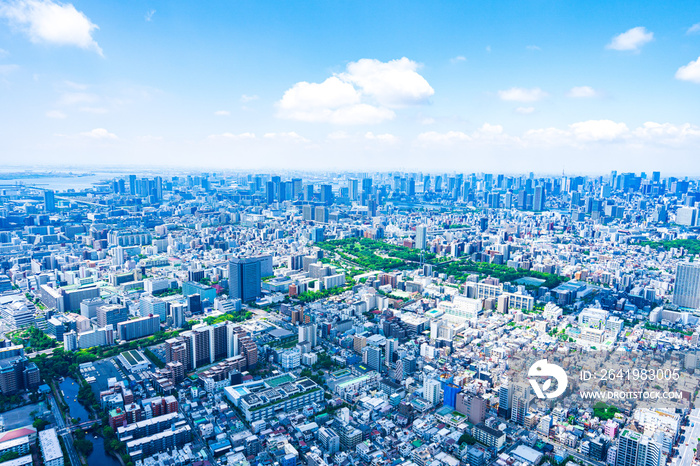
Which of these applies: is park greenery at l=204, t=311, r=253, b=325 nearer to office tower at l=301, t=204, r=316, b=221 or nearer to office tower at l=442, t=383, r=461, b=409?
office tower at l=442, t=383, r=461, b=409

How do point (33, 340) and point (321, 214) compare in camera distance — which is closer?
point (33, 340)

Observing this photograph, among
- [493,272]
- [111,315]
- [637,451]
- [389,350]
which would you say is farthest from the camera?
[493,272]

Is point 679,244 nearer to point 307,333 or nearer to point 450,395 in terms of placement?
point 450,395

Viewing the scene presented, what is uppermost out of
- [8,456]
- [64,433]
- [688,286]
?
[688,286]

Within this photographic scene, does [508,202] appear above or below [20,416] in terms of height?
above

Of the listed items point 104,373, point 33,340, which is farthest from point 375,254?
point 33,340

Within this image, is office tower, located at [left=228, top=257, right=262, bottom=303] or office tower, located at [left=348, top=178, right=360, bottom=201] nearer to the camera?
office tower, located at [left=228, top=257, right=262, bottom=303]

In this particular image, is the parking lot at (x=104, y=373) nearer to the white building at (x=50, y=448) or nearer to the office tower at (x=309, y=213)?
the white building at (x=50, y=448)

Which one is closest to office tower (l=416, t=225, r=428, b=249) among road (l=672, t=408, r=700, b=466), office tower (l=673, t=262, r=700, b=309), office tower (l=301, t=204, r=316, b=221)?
office tower (l=673, t=262, r=700, b=309)
